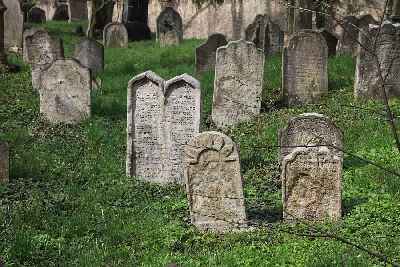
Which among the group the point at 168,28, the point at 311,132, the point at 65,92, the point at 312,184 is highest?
the point at 168,28

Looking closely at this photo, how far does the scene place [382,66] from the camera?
11.9m

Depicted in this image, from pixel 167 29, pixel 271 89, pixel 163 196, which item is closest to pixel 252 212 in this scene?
pixel 163 196

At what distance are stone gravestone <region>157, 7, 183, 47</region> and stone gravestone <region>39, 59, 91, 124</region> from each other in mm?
11039

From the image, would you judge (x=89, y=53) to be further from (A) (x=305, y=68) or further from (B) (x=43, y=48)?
(A) (x=305, y=68)

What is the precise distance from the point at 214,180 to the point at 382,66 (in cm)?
576

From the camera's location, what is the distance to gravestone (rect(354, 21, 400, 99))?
11.8m

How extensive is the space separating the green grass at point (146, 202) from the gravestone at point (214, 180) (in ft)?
0.75

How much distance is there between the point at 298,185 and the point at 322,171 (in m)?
0.29

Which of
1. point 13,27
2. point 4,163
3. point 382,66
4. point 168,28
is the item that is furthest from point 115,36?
point 4,163

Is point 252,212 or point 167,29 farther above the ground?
point 167,29

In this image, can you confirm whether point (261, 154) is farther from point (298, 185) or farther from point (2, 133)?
point (2, 133)

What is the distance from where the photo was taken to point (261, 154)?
32.2 feet

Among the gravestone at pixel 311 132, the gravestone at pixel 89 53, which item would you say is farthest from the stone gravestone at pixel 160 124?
the gravestone at pixel 89 53

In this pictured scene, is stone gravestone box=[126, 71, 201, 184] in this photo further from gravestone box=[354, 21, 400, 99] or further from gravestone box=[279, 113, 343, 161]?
gravestone box=[354, 21, 400, 99]
